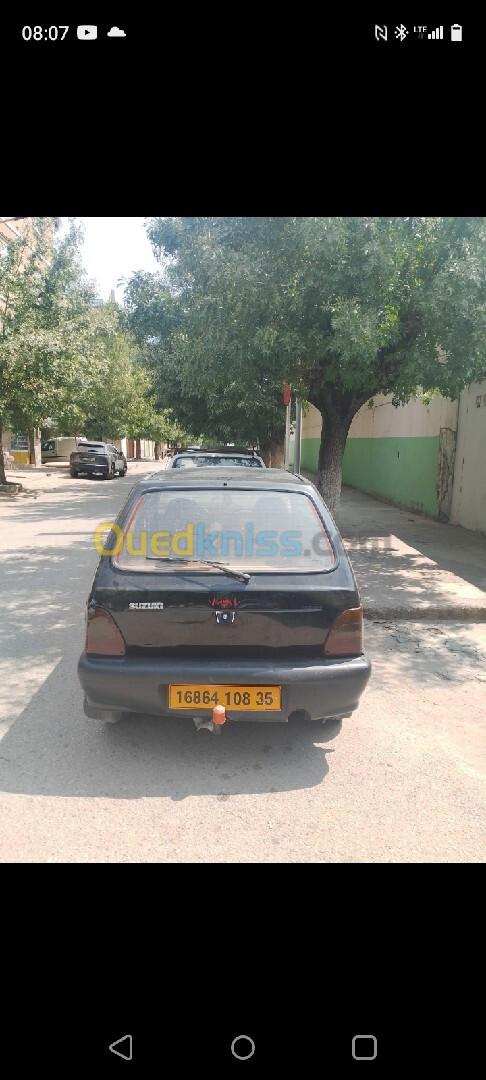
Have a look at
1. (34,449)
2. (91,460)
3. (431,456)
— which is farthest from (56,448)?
(431,456)

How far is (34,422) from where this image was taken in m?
20.4

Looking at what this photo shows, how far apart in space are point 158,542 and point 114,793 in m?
1.30

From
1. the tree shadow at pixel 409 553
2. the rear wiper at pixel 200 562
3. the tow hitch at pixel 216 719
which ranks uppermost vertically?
the rear wiper at pixel 200 562

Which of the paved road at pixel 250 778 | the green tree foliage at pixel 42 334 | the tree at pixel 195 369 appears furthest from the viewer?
the green tree foliage at pixel 42 334

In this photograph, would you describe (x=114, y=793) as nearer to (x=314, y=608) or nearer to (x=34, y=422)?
(x=314, y=608)

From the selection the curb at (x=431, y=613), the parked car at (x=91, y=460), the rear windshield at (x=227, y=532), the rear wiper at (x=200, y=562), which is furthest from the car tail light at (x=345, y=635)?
the parked car at (x=91, y=460)

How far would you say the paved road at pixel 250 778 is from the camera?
9.70 feet

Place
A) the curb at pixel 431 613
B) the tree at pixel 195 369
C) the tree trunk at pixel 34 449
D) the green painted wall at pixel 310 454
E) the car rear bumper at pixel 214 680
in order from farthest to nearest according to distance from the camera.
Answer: the tree trunk at pixel 34 449
the green painted wall at pixel 310 454
the tree at pixel 195 369
the curb at pixel 431 613
the car rear bumper at pixel 214 680

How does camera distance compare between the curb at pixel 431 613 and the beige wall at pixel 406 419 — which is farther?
the beige wall at pixel 406 419

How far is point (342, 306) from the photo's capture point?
7.46m

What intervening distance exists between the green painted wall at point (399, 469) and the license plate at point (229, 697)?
1149 centimetres

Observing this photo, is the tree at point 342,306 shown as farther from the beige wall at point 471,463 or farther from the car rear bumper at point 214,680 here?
the car rear bumper at point 214,680

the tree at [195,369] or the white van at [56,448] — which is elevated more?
the tree at [195,369]
